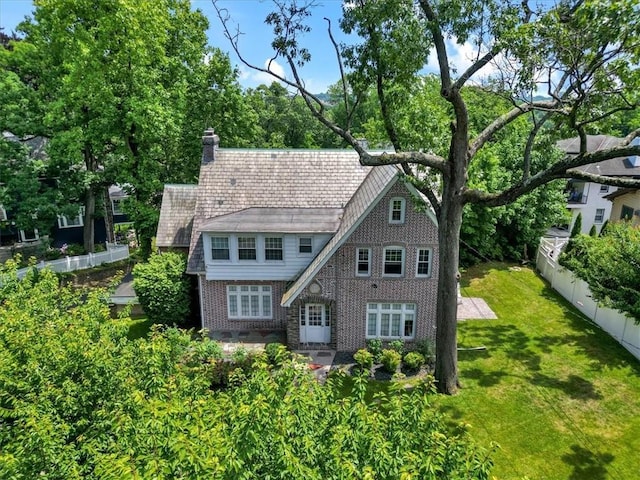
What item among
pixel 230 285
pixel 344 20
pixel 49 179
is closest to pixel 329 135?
pixel 49 179

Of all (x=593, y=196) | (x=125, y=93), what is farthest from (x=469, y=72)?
(x=593, y=196)

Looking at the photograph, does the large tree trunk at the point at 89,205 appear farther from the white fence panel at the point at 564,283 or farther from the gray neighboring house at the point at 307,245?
the white fence panel at the point at 564,283

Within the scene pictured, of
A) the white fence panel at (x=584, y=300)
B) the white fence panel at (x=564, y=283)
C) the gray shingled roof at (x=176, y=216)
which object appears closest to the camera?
the white fence panel at (x=584, y=300)

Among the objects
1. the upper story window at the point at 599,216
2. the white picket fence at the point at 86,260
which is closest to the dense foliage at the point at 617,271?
the upper story window at the point at 599,216

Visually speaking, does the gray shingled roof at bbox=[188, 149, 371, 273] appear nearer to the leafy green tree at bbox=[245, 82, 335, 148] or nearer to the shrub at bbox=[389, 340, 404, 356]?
the shrub at bbox=[389, 340, 404, 356]

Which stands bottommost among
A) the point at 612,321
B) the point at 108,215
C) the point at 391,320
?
the point at 612,321

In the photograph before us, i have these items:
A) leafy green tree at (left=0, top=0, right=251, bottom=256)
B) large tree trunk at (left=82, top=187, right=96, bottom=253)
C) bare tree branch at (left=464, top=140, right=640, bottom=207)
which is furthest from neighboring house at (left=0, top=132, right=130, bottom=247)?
bare tree branch at (left=464, top=140, right=640, bottom=207)

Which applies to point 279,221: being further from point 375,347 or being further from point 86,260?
point 86,260
